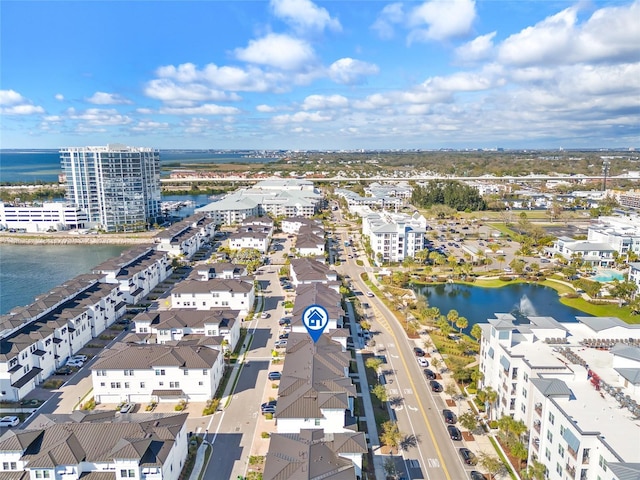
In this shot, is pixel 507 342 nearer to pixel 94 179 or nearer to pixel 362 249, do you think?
pixel 362 249

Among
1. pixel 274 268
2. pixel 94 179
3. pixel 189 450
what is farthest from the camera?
pixel 94 179

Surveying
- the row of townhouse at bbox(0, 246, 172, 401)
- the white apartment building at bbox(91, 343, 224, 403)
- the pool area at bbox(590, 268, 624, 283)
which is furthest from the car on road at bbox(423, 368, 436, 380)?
the pool area at bbox(590, 268, 624, 283)

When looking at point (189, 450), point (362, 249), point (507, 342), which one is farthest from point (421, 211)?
point (189, 450)

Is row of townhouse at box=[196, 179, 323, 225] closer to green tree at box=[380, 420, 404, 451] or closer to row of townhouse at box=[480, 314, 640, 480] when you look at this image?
green tree at box=[380, 420, 404, 451]

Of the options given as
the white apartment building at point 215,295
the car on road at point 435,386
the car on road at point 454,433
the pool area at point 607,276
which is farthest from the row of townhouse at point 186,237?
the pool area at point 607,276

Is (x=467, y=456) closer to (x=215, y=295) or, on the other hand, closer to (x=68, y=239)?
(x=215, y=295)

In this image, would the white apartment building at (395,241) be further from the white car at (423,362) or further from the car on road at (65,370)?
the car on road at (65,370)
